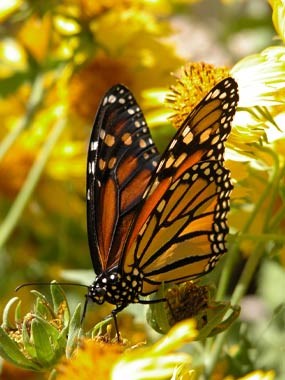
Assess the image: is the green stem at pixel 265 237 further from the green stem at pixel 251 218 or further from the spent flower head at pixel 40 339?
the spent flower head at pixel 40 339

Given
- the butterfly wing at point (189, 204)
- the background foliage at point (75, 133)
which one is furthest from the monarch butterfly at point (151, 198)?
the background foliage at point (75, 133)

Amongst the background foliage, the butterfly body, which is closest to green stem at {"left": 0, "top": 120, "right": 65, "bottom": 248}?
the background foliage

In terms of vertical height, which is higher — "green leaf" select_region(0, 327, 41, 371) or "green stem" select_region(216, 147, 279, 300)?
"green stem" select_region(216, 147, 279, 300)

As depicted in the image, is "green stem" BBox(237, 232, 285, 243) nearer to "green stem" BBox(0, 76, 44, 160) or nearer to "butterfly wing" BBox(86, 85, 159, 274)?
"butterfly wing" BBox(86, 85, 159, 274)

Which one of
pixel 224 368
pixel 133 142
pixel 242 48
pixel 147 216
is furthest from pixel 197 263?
pixel 242 48

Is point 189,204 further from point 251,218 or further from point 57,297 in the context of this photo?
point 57,297

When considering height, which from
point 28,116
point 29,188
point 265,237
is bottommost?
point 265,237

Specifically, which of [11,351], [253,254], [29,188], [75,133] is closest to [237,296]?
[253,254]
